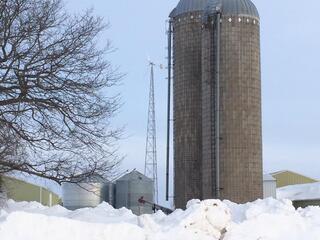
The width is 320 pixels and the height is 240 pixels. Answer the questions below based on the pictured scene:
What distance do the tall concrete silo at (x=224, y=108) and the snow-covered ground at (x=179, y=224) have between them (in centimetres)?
1279

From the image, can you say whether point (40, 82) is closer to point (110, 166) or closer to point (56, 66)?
point (56, 66)

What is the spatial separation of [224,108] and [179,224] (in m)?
19.2

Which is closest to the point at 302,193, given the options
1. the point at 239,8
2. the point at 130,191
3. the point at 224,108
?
the point at 130,191

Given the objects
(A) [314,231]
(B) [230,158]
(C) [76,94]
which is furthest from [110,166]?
(B) [230,158]

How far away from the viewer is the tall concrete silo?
30.9 metres

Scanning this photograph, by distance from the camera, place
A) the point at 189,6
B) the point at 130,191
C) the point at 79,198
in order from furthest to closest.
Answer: the point at 189,6 < the point at 130,191 < the point at 79,198

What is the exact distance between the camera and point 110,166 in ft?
51.2

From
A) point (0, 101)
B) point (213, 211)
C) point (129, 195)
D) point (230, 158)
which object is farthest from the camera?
point (129, 195)

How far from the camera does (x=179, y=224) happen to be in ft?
40.0

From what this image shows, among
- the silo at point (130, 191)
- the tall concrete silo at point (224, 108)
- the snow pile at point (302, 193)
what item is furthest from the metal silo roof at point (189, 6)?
the snow pile at point (302, 193)

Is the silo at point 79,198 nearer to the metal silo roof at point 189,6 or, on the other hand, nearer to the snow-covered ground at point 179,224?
the metal silo roof at point 189,6

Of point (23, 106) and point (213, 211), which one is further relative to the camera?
point (23, 106)

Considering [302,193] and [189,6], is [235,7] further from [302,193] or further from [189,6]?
[302,193]

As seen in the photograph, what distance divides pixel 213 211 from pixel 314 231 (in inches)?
155
